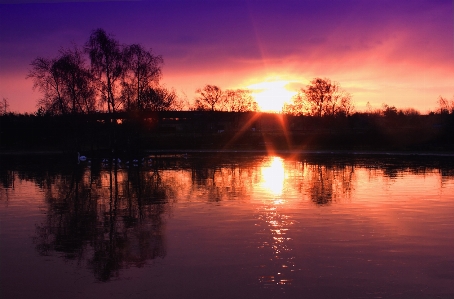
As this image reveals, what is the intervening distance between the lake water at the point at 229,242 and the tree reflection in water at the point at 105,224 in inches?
1.5

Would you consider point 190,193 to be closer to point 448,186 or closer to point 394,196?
point 394,196

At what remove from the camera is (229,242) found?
10961 mm

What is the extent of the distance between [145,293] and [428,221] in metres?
8.87

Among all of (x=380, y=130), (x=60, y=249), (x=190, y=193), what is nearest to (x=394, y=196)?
(x=190, y=193)

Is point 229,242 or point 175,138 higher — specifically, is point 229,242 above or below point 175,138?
below

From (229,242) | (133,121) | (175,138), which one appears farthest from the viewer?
(175,138)

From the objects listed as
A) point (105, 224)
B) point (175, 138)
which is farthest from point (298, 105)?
point (105, 224)

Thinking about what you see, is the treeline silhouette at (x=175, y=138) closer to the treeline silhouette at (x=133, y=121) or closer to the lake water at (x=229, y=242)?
the treeline silhouette at (x=133, y=121)

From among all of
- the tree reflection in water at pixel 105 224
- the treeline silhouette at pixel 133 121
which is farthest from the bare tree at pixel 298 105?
the tree reflection in water at pixel 105 224

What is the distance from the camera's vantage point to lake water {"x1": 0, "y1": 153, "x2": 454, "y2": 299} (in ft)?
26.7

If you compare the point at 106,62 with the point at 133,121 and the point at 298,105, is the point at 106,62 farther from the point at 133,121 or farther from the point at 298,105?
the point at 298,105

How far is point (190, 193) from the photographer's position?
19.1 m

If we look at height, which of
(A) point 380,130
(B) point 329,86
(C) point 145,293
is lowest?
(C) point 145,293

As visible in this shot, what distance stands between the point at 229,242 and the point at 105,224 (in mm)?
4100
